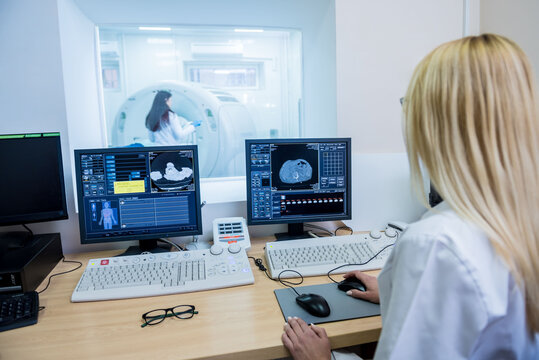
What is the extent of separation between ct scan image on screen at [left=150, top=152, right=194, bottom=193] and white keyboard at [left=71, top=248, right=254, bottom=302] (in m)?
0.27

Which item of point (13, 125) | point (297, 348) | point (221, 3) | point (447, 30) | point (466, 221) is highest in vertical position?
point (221, 3)

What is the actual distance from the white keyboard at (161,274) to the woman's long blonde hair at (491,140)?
30.8 inches

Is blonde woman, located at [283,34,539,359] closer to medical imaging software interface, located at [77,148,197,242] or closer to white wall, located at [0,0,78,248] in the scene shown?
medical imaging software interface, located at [77,148,197,242]

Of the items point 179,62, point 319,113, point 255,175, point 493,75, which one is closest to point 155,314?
point 255,175

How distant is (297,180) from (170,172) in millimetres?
546

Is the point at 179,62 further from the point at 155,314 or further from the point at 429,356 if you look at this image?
the point at 429,356

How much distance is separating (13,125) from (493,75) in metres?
1.67

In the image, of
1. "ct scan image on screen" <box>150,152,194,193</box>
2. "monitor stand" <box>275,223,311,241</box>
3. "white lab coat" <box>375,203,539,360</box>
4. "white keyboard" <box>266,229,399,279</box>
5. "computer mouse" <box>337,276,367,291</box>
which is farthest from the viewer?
Result: "monitor stand" <box>275,223,311,241</box>

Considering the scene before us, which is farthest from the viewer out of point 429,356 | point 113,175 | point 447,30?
point 447,30

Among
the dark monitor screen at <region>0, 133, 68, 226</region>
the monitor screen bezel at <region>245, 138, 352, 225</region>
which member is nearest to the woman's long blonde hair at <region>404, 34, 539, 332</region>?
the monitor screen bezel at <region>245, 138, 352, 225</region>

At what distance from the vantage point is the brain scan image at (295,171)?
1.49m

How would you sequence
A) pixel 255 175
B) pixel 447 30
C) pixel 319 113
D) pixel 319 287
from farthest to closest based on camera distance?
pixel 319 113 → pixel 447 30 → pixel 255 175 → pixel 319 287

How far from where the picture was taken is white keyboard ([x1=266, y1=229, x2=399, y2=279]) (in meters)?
1.25

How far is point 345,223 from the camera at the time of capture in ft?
5.72
